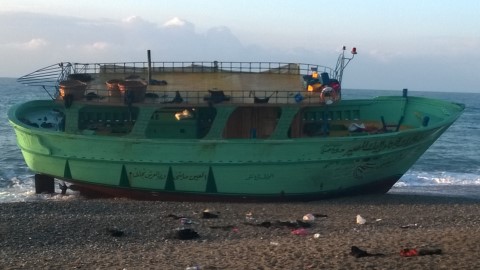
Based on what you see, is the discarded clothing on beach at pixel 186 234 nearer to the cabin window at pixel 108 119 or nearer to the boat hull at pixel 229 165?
the boat hull at pixel 229 165

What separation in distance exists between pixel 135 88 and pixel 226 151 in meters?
2.88

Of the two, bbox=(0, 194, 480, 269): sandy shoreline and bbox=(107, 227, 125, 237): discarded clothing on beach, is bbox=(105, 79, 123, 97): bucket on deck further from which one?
bbox=(107, 227, 125, 237): discarded clothing on beach

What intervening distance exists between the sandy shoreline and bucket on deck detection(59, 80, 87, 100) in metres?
2.71

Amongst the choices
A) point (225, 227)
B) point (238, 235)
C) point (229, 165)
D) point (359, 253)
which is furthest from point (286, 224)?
point (359, 253)

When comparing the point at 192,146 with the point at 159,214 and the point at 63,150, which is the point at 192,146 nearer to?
the point at 159,214

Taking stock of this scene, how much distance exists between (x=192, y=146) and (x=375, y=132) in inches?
184

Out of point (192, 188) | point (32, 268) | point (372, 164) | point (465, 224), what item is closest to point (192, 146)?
point (192, 188)

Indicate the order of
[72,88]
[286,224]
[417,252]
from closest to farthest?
[417,252] → [286,224] → [72,88]

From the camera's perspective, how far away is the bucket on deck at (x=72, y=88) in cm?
→ 1770

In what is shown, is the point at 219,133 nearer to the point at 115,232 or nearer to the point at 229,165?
the point at 229,165

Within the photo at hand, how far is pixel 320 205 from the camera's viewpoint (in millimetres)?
16562

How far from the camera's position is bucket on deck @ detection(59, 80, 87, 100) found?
17703 millimetres

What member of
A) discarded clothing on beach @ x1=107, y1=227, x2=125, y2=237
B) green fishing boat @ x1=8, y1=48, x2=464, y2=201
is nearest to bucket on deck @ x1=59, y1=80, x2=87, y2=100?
green fishing boat @ x1=8, y1=48, x2=464, y2=201

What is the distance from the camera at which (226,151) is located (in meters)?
16.3
